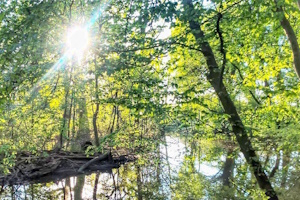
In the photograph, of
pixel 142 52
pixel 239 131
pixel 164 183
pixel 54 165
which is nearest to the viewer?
pixel 142 52

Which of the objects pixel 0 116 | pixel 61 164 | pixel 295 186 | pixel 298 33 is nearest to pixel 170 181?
pixel 295 186

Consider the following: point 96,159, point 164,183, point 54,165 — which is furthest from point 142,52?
point 96,159

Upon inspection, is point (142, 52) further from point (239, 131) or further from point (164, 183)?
point (164, 183)

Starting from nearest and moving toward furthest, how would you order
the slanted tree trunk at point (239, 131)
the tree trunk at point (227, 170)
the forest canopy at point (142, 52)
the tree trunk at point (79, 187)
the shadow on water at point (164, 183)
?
1. the forest canopy at point (142, 52)
2. the slanted tree trunk at point (239, 131)
3. the shadow on water at point (164, 183)
4. the tree trunk at point (79, 187)
5. the tree trunk at point (227, 170)

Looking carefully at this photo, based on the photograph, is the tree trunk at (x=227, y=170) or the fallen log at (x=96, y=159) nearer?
the tree trunk at (x=227, y=170)

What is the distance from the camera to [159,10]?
244cm

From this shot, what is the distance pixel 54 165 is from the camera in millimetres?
12312

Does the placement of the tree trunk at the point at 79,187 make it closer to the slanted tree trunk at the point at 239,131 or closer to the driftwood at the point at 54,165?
the driftwood at the point at 54,165

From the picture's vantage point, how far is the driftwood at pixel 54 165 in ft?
36.3

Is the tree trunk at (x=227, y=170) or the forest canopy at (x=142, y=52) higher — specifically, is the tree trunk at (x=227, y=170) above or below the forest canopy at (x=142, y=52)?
below

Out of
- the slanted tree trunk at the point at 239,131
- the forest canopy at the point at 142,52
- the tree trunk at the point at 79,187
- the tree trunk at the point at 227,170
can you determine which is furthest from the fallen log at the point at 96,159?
the slanted tree trunk at the point at 239,131

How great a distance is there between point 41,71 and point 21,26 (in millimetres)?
598

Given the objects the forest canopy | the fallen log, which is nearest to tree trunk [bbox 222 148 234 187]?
the forest canopy

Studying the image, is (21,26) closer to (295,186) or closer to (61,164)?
(295,186)
